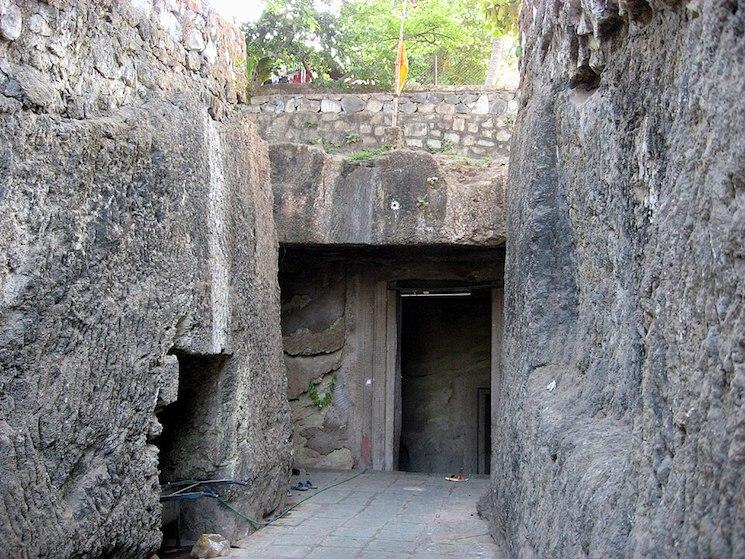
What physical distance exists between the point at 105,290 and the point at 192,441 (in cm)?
158

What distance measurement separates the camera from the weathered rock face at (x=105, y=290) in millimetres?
3328

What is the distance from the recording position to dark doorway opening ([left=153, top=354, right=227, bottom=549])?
16.7 feet

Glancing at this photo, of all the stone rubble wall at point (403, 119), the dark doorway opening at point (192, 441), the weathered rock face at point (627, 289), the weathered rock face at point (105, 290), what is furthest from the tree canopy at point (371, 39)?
the dark doorway opening at point (192, 441)

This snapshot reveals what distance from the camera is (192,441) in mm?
5133

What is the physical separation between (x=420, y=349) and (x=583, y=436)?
7535 millimetres

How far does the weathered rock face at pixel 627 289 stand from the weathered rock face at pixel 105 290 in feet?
5.56

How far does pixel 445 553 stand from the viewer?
4.91 meters

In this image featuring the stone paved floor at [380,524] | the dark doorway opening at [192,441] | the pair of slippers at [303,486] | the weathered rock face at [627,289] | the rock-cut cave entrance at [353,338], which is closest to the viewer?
the weathered rock face at [627,289]

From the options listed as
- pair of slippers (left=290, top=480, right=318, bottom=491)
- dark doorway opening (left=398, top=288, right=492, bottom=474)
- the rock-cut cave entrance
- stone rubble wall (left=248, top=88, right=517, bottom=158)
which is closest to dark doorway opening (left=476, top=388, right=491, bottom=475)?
dark doorway opening (left=398, top=288, right=492, bottom=474)

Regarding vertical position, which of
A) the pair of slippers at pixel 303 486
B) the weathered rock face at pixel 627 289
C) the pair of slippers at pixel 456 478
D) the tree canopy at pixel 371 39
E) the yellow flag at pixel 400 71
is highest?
the tree canopy at pixel 371 39

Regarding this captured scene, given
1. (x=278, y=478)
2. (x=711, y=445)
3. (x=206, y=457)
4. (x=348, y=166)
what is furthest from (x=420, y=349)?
(x=711, y=445)

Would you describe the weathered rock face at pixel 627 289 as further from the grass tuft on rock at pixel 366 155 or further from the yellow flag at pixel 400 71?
the yellow flag at pixel 400 71

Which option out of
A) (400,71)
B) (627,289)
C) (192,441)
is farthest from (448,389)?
(627,289)

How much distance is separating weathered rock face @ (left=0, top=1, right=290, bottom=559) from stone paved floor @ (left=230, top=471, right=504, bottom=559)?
1.26 feet
